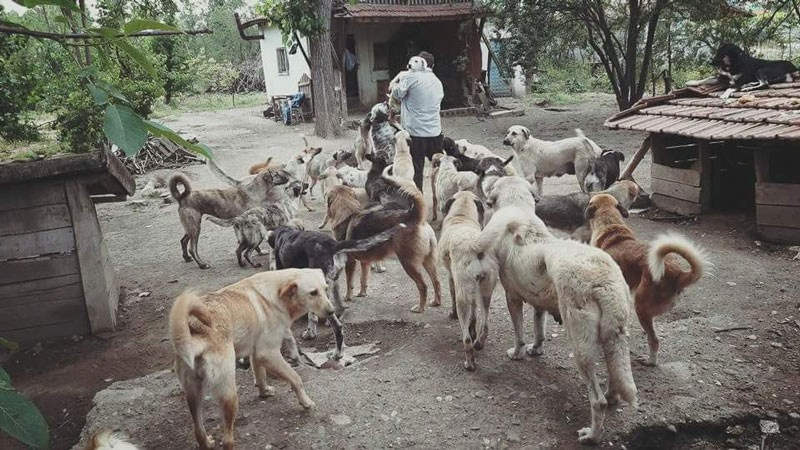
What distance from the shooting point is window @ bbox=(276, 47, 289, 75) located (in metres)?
25.5

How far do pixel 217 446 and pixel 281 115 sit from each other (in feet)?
65.5

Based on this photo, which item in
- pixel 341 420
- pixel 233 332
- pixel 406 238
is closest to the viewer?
pixel 233 332

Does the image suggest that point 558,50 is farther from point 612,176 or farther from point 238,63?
point 238,63

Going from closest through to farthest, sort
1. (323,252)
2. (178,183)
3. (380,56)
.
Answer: (323,252)
(178,183)
(380,56)

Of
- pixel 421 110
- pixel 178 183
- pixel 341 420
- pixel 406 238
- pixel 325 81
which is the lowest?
pixel 341 420

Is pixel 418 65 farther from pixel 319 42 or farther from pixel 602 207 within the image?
pixel 319 42

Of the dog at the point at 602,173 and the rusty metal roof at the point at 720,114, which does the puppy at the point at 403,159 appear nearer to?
the dog at the point at 602,173

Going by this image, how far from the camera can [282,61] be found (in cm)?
2588

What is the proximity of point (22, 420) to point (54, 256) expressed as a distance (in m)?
4.89

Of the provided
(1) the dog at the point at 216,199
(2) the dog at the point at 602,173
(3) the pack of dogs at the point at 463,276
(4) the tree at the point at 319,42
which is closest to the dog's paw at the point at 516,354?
(3) the pack of dogs at the point at 463,276

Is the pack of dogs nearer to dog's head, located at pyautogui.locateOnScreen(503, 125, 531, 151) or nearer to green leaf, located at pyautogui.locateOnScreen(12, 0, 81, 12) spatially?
dog's head, located at pyautogui.locateOnScreen(503, 125, 531, 151)

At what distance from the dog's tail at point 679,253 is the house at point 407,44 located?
17.0 m

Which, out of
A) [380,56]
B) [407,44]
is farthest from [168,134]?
[380,56]

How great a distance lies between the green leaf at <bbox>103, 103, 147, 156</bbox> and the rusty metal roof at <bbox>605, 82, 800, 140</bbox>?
6.95 meters
